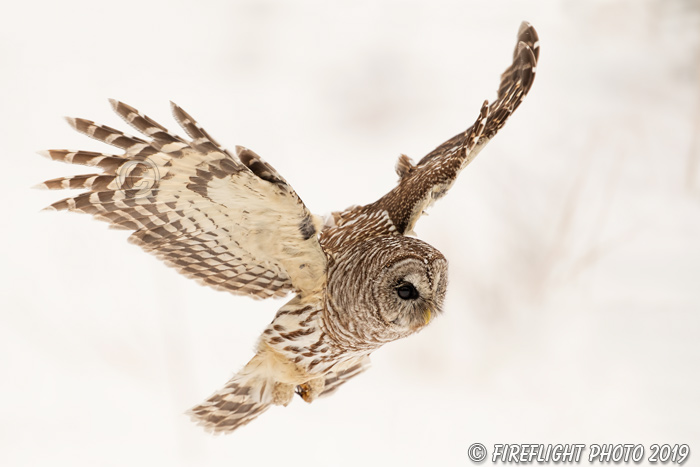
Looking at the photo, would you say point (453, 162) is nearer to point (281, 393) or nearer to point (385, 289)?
point (385, 289)

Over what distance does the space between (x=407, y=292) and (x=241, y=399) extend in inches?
22.5

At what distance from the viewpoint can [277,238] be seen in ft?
4.58

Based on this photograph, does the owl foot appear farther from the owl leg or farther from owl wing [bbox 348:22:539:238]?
owl wing [bbox 348:22:539:238]

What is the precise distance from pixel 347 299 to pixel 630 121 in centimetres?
203

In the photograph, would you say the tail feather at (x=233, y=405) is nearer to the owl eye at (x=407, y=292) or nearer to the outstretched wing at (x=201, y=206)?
the outstretched wing at (x=201, y=206)

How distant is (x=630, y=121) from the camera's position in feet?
9.59

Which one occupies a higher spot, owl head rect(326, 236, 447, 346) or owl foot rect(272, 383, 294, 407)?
owl head rect(326, 236, 447, 346)

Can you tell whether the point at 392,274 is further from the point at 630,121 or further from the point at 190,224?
the point at 630,121

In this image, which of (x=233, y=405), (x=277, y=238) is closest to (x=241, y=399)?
(x=233, y=405)

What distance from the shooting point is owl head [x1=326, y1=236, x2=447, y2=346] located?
1402 millimetres

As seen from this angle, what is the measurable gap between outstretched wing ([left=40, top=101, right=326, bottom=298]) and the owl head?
78 millimetres

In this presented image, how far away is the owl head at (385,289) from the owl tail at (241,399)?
1.04 ft

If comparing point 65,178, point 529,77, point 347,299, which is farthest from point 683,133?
point 65,178

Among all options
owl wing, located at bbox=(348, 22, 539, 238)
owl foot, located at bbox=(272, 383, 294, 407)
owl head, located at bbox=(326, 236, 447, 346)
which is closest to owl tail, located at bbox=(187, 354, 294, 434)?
owl foot, located at bbox=(272, 383, 294, 407)
